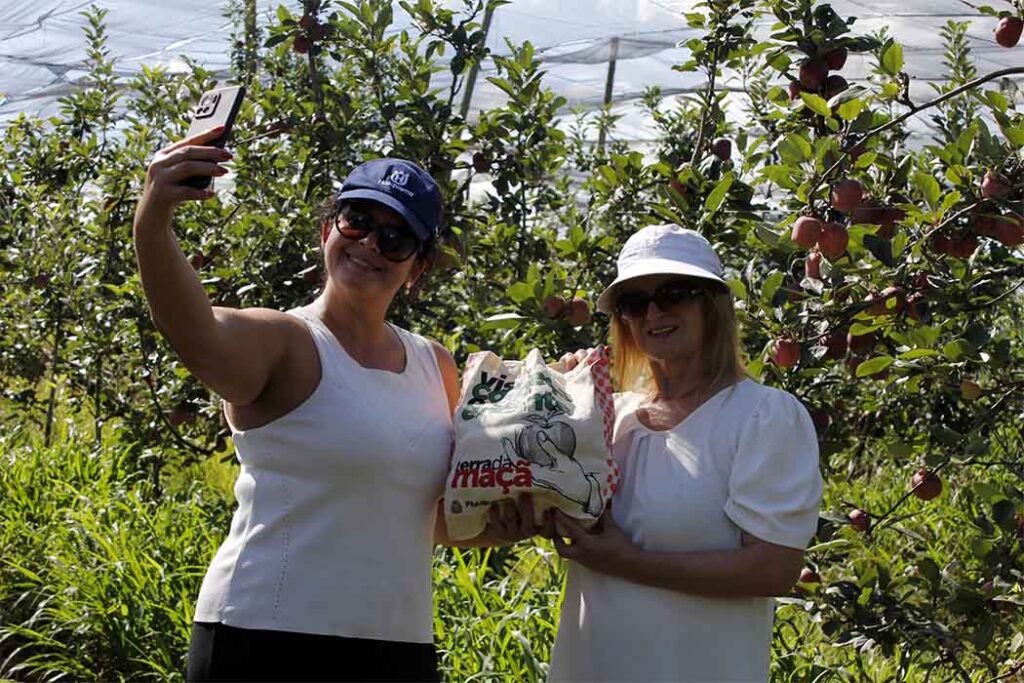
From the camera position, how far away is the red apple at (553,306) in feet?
9.36

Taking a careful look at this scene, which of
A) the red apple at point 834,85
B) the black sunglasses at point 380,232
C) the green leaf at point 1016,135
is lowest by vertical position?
the black sunglasses at point 380,232

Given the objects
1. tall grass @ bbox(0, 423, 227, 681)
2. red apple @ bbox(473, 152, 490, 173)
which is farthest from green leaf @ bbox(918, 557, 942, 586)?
tall grass @ bbox(0, 423, 227, 681)

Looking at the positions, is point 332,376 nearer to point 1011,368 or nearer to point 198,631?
point 198,631

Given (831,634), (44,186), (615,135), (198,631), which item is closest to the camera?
(198,631)

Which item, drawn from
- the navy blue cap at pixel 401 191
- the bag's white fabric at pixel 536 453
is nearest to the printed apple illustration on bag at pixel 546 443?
the bag's white fabric at pixel 536 453

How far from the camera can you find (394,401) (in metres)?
Answer: 2.00

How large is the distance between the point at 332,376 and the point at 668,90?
6.96 metres

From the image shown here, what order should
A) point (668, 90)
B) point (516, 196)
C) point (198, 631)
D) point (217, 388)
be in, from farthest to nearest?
point (668, 90) → point (516, 196) → point (198, 631) → point (217, 388)

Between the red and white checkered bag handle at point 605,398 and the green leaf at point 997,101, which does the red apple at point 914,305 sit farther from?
the red and white checkered bag handle at point 605,398

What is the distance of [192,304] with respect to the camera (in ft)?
5.58

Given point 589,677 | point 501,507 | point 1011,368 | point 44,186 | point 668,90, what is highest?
point 668,90

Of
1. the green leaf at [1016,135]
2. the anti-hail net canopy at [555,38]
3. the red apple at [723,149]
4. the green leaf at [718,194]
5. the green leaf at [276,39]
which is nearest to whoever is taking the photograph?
the green leaf at [1016,135]

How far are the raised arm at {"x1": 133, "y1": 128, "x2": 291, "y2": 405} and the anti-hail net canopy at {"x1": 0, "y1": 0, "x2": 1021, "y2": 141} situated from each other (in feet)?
14.4

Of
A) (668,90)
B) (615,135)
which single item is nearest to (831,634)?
(668,90)
